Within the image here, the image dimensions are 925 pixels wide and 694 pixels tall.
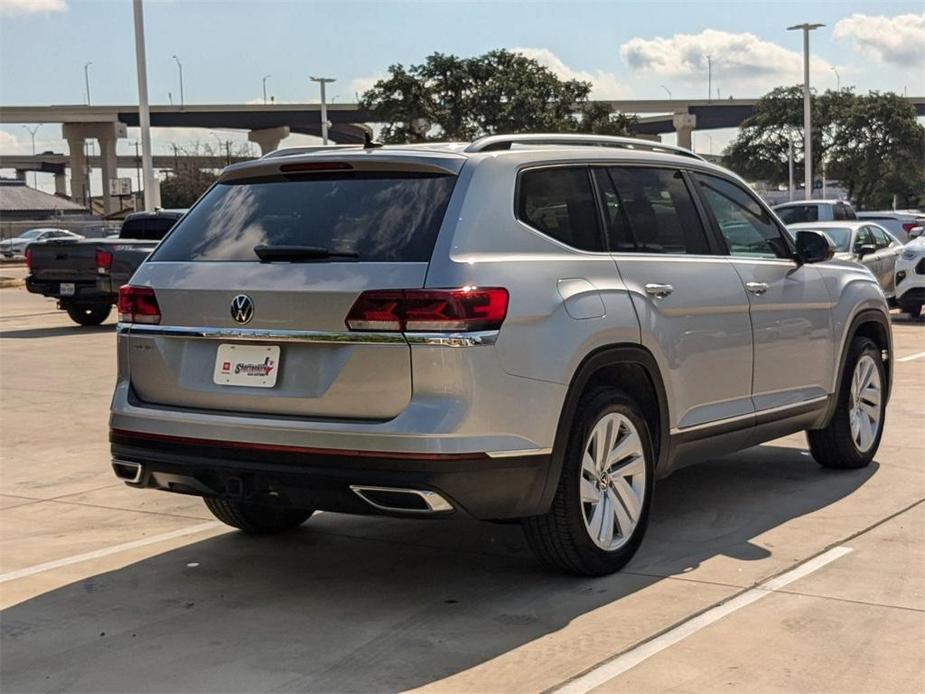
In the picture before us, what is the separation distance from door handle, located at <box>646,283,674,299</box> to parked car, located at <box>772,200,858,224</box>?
708 inches

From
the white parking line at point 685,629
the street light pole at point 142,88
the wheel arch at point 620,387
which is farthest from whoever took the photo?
the street light pole at point 142,88

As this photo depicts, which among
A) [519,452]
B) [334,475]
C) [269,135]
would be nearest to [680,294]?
[519,452]

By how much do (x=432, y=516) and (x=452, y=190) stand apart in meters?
1.28

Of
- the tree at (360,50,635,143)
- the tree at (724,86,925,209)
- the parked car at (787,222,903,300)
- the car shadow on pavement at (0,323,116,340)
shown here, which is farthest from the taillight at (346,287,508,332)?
the tree at (724,86,925,209)

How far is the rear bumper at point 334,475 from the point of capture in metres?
4.47

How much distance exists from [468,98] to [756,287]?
50.6 meters

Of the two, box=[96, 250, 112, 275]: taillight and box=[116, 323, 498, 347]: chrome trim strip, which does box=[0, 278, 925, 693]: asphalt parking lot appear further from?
box=[96, 250, 112, 275]: taillight

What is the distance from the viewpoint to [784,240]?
269 inches

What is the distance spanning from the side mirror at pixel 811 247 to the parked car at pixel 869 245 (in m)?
10.5

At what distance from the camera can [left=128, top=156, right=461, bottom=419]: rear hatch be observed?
4578 millimetres

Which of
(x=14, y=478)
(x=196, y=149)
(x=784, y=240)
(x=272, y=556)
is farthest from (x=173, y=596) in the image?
(x=196, y=149)

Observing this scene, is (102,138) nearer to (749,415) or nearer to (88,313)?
(88,313)

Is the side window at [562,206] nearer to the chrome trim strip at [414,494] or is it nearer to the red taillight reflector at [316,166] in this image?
the red taillight reflector at [316,166]

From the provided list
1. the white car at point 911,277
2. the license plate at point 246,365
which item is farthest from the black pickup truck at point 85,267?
the license plate at point 246,365
